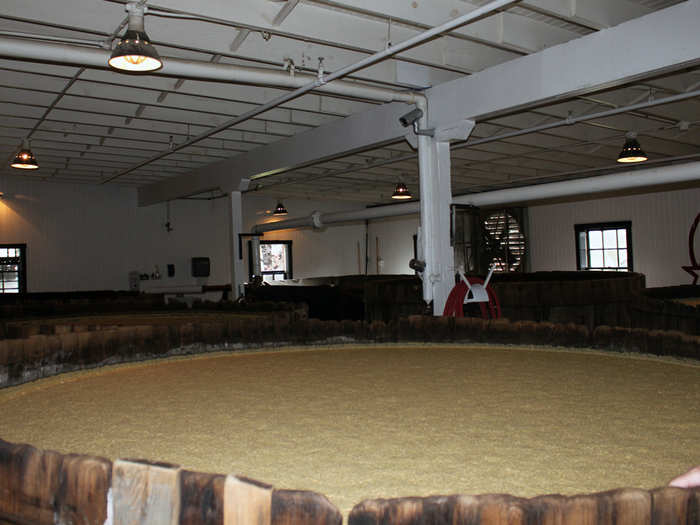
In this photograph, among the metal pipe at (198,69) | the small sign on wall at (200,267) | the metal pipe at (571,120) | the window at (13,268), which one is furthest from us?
the small sign on wall at (200,267)

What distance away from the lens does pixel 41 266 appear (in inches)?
572

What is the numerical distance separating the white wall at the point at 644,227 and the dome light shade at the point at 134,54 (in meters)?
13.6

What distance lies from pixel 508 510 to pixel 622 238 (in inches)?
638

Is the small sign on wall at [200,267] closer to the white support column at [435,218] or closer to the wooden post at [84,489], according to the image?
the white support column at [435,218]

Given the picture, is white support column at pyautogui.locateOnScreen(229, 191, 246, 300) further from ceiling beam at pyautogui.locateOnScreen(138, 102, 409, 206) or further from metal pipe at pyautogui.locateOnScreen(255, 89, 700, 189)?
metal pipe at pyautogui.locateOnScreen(255, 89, 700, 189)

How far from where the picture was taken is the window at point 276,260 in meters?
18.4

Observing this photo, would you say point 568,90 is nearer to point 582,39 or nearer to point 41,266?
point 582,39

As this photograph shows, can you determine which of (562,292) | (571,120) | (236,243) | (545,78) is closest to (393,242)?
(236,243)

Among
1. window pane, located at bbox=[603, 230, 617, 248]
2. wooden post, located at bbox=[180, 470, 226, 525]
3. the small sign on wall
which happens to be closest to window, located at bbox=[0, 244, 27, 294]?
the small sign on wall

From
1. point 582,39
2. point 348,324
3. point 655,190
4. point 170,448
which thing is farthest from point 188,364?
point 655,190

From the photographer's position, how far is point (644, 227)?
49.5ft

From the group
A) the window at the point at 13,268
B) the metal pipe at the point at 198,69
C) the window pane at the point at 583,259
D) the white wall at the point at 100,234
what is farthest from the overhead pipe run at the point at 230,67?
the window pane at the point at 583,259

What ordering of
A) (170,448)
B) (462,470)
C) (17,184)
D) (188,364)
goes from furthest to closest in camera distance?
1. (17,184)
2. (188,364)
3. (170,448)
4. (462,470)

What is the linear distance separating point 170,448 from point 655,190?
614 inches
